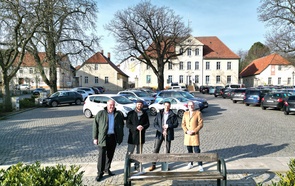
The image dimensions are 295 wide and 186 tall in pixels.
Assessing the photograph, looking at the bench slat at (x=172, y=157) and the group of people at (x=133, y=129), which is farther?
the group of people at (x=133, y=129)

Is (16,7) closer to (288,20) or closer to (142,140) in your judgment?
(142,140)

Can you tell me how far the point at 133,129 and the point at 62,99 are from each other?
72.5 ft

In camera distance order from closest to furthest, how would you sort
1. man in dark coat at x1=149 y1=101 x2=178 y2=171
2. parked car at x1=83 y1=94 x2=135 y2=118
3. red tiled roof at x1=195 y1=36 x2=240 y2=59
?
man in dark coat at x1=149 y1=101 x2=178 y2=171 → parked car at x1=83 y1=94 x2=135 y2=118 → red tiled roof at x1=195 y1=36 x2=240 y2=59

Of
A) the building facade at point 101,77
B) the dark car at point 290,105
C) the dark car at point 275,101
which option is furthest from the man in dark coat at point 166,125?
the building facade at point 101,77

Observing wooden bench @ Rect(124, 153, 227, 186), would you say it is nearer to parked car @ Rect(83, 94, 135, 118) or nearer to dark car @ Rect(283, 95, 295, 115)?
parked car @ Rect(83, 94, 135, 118)

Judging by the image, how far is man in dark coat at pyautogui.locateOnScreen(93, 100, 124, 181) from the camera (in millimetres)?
5688

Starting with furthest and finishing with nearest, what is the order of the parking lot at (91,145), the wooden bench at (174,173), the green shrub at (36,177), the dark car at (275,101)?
1. the dark car at (275,101)
2. the parking lot at (91,145)
3. the wooden bench at (174,173)
4. the green shrub at (36,177)

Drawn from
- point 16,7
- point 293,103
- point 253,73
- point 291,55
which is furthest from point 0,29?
point 253,73

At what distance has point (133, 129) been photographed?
6145 mm

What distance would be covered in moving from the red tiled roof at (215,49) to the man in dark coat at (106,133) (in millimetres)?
57725

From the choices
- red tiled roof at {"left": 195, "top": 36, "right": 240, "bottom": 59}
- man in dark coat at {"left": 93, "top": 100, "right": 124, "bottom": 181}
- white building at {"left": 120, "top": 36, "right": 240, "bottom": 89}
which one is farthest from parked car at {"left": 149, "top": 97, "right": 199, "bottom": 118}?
red tiled roof at {"left": 195, "top": 36, "right": 240, "bottom": 59}

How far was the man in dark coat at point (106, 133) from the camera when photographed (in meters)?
5.69

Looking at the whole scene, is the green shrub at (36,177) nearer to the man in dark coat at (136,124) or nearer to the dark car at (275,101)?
the man in dark coat at (136,124)

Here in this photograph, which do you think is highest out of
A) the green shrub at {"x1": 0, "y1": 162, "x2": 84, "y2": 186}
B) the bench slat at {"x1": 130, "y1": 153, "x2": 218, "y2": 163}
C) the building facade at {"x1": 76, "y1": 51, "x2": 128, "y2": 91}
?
the building facade at {"x1": 76, "y1": 51, "x2": 128, "y2": 91}
